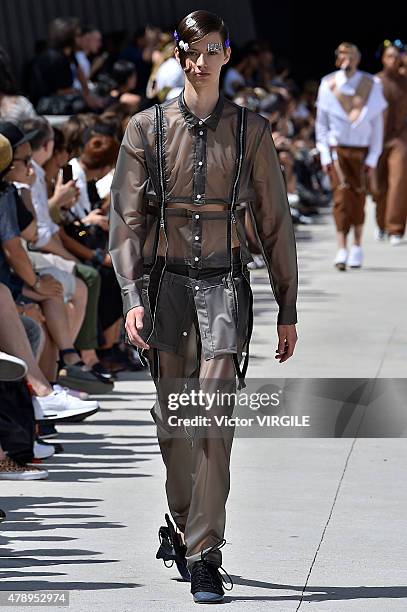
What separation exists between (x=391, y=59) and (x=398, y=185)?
53.6 inches

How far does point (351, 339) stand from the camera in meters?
11.5

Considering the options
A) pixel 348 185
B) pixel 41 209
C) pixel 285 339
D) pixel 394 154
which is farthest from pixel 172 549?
pixel 394 154

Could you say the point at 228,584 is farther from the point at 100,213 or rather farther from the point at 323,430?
the point at 100,213

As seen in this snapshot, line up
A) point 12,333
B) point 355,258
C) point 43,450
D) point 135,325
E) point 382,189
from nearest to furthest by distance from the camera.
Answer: point 135,325 < point 43,450 < point 12,333 < point 355,258 < point 382,189

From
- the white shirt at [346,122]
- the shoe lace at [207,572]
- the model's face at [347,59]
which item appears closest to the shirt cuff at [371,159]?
the white shirt at [346,122]

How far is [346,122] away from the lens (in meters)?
15.6

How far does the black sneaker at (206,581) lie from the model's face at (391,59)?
12551 millimetres

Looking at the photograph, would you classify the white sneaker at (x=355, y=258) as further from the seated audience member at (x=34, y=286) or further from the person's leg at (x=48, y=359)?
the person's leg at (x=48, y=359)

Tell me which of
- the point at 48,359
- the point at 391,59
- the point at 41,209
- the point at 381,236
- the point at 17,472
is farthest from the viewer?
the point at 381,236

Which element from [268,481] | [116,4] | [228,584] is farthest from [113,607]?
[116,4]

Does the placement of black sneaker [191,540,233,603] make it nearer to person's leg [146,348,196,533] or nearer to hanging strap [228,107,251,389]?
person's leg [146,348,196,533]

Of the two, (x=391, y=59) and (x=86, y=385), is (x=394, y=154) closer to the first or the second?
(x=391, y=59)

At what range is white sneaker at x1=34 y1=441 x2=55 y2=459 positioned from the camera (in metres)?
7.74

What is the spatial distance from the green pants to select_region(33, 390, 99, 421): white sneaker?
142 centimetres
